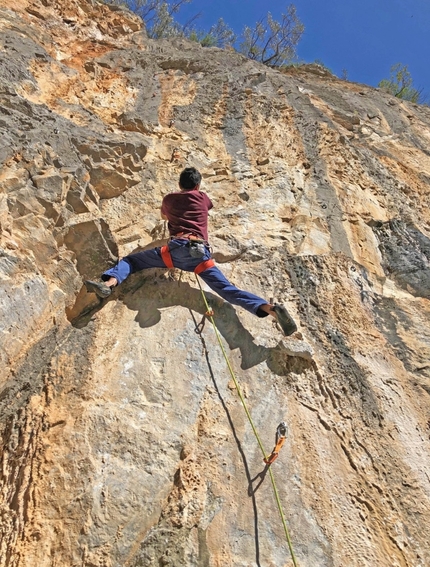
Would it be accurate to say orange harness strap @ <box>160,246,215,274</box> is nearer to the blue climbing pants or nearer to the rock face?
the blue climbing pants

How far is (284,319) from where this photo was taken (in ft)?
13.2

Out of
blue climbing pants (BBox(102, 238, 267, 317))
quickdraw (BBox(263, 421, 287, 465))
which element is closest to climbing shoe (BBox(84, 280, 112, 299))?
blue climbing pants (BBox(102, 238, 267, 317))

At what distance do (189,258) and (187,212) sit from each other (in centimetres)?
58

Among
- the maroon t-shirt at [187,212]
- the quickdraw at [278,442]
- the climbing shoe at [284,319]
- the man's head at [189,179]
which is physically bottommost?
the quickdraw at [278,442]

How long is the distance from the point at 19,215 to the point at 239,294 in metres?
2.05

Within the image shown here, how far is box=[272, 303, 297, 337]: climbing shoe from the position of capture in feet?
13.2

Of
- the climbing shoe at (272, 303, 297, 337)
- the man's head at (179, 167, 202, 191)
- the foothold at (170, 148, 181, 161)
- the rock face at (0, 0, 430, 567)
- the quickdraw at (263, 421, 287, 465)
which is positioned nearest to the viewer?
the rock face at (0, 0, 430, 567)

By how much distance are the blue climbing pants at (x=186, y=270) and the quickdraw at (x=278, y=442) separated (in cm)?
93

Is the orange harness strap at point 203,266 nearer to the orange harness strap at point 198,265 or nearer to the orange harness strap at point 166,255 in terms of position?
the orange harness strap at point 198,265

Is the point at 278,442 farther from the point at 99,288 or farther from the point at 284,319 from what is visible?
the point at 99,288

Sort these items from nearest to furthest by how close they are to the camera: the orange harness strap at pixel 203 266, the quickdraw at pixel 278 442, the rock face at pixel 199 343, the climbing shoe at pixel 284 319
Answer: the rock face at pixel 199 343 → the quickdraw at pixel 278 442 → the climbing shoe at pixel 284 319 → the orange harness strap at pixel 203 266

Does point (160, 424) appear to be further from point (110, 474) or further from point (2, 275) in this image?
point (2, 275)

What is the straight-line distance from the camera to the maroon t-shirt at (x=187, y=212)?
473cm

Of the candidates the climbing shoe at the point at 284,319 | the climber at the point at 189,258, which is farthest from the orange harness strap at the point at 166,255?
the climbing shoe at the point at 284,319
